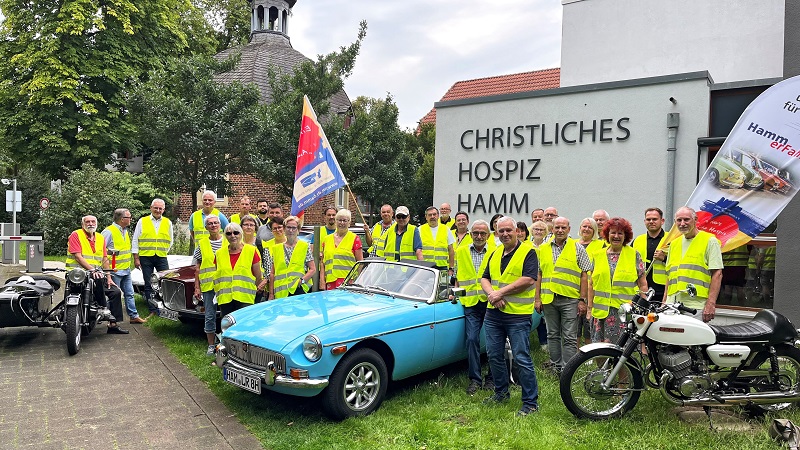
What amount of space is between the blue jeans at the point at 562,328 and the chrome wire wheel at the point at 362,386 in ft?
6.73

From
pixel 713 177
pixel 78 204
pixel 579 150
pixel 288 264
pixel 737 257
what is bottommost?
pixel 288 264

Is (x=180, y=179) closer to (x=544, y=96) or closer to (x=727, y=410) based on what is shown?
(x=544, y=96)

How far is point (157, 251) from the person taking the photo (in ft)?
28.9

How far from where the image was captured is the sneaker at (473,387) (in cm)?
580

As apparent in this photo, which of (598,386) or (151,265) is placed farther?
(151,265)

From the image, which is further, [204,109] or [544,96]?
[204,109]

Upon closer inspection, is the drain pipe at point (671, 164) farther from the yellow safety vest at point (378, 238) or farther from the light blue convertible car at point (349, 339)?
the light blue convertible car at point (349, 339)

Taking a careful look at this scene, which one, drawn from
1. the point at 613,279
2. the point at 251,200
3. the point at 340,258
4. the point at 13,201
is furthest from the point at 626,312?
the point at 13,201

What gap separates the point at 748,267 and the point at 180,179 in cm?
1302

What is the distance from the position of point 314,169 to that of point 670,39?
329 inches

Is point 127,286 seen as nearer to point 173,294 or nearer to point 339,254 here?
point 173,294

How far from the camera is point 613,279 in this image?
19.1ft

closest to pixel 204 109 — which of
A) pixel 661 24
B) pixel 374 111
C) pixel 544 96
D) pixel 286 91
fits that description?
pixel 286 91

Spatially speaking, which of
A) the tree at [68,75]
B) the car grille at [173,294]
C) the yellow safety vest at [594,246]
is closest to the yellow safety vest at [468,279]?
the yellow safety vest at [594,246]
